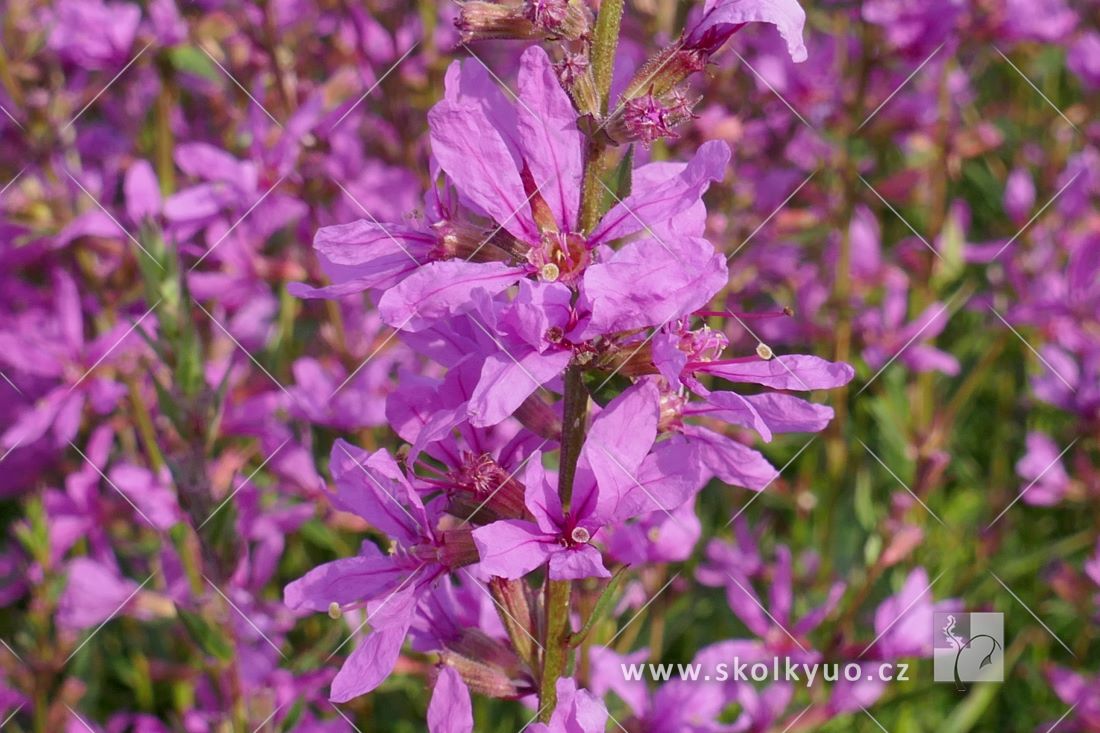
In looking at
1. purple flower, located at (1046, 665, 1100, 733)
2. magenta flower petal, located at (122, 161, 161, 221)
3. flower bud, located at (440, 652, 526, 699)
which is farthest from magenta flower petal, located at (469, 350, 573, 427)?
purple flower, located at (1046, 665, 1100, 733)

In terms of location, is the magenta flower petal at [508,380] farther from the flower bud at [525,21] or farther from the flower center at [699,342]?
the flower bud at [525,21]

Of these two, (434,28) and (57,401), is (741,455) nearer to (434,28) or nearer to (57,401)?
(57,401)

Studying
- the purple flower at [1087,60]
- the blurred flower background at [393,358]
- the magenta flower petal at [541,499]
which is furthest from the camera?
the purple flower at [1087,60]

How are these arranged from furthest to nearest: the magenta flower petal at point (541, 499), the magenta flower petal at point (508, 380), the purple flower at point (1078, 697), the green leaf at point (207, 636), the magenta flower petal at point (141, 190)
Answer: the magenta flower petal at point (141, 190)
the purple flower at point (1078, 697)
the green leaf at point (207, 636)
the magenta flower petal at point (541, 499)
the magenta flower petal at point (508, 380)

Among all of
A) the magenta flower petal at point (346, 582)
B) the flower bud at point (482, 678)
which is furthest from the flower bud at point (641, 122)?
the flower bud at point (482, 678)

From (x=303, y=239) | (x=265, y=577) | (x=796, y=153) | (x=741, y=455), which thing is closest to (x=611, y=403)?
(x=741, y=455)

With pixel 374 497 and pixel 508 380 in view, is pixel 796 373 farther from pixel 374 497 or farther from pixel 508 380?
pixel 374 497

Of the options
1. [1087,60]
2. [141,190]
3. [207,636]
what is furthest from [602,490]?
[1087,60]

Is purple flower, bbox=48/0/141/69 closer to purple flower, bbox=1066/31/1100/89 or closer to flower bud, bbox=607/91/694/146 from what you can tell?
flower bud, bbox=607/91/694/146
